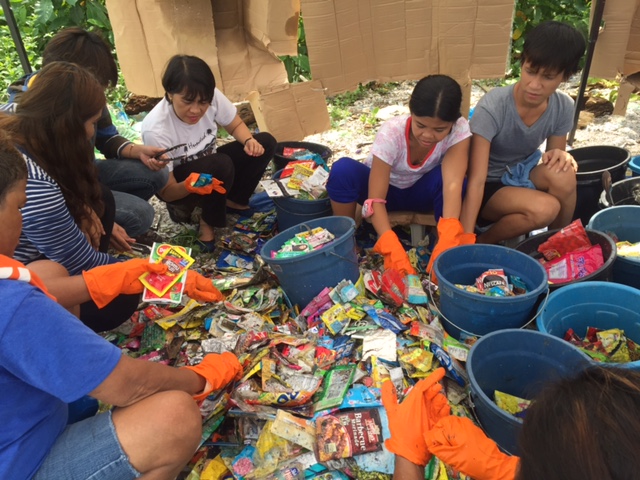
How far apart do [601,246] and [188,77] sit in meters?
2.01

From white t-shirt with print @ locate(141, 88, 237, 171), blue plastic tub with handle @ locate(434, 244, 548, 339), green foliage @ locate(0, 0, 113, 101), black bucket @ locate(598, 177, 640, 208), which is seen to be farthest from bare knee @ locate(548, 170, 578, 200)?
green foliage @ locate(0, 0, 113, 101)

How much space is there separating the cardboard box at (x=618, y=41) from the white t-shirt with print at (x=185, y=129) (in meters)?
2.31

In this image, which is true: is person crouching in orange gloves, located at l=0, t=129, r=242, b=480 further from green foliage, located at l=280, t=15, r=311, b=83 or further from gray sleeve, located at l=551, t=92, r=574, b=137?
green foliage, located at l=280, t=15, r=311, b=83

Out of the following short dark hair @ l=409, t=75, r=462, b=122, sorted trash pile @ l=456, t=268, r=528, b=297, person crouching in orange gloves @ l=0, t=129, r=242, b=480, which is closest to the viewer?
person crouching in orange gloves @ l=0, t=129, r=242, b=480

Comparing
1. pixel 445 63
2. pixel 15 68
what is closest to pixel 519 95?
pixel 445 63

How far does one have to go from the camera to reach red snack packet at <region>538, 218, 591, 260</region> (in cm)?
210

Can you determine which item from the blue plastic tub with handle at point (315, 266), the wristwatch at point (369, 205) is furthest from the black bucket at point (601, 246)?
the blue plastic tub with handle at point (315, 266)

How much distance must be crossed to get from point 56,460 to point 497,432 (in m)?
1.18

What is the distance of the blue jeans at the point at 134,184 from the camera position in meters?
2.49

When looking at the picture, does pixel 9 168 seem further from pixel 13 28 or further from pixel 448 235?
pixel 13 28

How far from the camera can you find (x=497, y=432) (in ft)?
4.78

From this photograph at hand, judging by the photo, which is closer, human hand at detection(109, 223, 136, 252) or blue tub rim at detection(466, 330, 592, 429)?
blue tub rim at detection(466, 330, 592, 429)

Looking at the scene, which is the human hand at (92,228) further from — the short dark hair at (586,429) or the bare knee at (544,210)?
the bare knee at (544,210)

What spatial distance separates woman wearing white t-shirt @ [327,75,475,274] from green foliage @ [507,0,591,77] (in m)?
3.01
